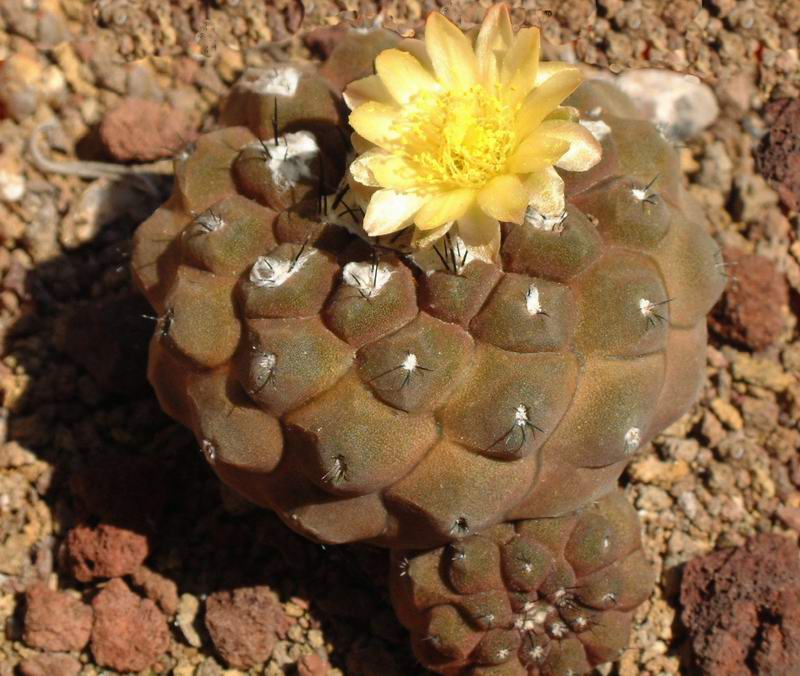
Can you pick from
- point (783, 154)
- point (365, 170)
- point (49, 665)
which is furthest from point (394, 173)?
point (783, 154)

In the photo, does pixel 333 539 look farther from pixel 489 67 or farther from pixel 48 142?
pixel 48 142

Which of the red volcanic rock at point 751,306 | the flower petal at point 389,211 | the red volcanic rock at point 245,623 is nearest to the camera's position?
the flower petal at point 389,211

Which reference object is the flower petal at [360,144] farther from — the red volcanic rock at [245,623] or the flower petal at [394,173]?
the red volcanic rock at [245,623]

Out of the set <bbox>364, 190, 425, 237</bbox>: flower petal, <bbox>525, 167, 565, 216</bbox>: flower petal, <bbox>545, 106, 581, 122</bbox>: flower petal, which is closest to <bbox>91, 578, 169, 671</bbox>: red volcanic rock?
<bbox>364, 190, 425, 237</bbox>: flower petal

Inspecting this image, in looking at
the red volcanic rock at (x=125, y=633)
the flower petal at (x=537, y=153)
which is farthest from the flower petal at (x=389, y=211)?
the red volcanic rock at (x=125, y=633)

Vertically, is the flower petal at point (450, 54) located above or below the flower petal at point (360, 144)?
above

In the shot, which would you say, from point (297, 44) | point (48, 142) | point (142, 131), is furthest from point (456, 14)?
point (48, 142)

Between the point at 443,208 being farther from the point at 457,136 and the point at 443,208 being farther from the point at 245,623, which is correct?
the point at 245,623

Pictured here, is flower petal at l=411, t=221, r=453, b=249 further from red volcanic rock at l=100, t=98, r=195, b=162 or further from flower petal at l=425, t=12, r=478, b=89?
red volcanic rock at l=100, t=98, r=195, b=162
